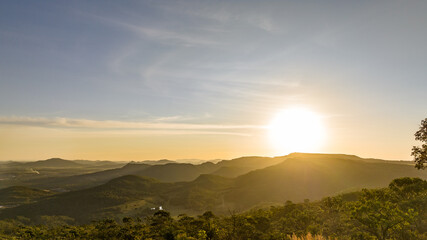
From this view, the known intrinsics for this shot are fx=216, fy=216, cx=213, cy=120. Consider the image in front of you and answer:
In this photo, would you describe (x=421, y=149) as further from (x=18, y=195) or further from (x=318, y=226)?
(x=18, y=195)

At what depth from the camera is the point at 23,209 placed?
4929 inches

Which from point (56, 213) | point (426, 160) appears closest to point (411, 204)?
point (426, 160)

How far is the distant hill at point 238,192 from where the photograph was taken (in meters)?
122

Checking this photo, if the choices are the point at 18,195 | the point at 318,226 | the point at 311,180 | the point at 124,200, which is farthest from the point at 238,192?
the point at 18,195

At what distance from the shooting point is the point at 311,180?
140 meters

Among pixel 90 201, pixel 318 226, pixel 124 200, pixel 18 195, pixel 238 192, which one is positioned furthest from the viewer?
pixel 18 195

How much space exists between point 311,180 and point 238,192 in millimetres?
47850


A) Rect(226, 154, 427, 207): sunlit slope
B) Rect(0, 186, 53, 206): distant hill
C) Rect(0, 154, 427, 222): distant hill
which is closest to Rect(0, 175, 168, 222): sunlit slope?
Rect(0, 154, 427, 222): distant hill

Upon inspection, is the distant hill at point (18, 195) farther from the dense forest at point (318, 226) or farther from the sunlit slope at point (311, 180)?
the dense forest at point (318, 226)

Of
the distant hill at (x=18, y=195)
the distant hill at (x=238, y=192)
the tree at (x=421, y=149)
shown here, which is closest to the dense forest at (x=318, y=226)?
the tree at (x=421, y=149)

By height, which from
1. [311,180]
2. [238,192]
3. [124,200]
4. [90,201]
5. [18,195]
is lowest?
[18,195]

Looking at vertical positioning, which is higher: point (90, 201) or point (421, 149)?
point (421, 149)

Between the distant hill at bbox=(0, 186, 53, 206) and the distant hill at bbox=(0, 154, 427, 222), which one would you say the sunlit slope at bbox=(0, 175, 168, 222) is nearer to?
the distant hill at bbox=(0, 154, 427, 222)

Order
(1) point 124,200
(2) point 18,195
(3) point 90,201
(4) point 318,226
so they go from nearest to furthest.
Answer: (4) point 318,226 → (3) point 90,201 → (1) point 124,200 → (2) point 18,195
